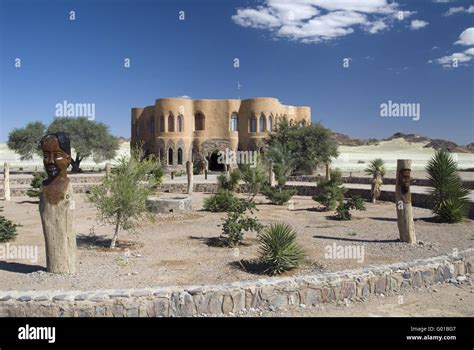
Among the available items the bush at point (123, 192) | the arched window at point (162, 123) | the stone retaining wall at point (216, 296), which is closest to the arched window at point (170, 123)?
the arched window at point (162, 123)

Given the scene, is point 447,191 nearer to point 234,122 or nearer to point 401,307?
point 401,307

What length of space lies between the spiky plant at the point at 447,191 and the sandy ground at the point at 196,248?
485mm

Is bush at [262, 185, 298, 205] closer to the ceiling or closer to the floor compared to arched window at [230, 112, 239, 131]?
closer to the floor

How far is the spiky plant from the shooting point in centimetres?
1354

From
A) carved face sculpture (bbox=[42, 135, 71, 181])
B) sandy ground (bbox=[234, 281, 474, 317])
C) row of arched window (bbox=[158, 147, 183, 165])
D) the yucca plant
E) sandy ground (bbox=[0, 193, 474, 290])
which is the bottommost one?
sandy ground (bbox=[234, 281, 474, 317])

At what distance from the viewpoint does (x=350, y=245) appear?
412 inches

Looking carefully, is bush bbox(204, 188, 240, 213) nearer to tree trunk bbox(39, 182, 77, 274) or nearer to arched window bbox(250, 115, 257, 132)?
tree trunk bbox(39, 182, 77, 274)

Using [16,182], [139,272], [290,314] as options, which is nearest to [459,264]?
[290,314]

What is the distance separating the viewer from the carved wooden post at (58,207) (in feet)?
23.8

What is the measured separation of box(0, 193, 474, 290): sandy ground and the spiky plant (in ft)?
1.59

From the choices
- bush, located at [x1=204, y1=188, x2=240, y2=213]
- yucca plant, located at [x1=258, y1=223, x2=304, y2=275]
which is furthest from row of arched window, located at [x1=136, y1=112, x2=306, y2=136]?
yucca plant, located at [x1=258, y1=223, x2=304, y2=275]

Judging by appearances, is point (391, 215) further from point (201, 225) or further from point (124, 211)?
point (124, 211)

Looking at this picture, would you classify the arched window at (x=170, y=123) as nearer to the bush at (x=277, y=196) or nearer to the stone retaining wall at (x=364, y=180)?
the stone retaining wall at (x=364, y=180)
